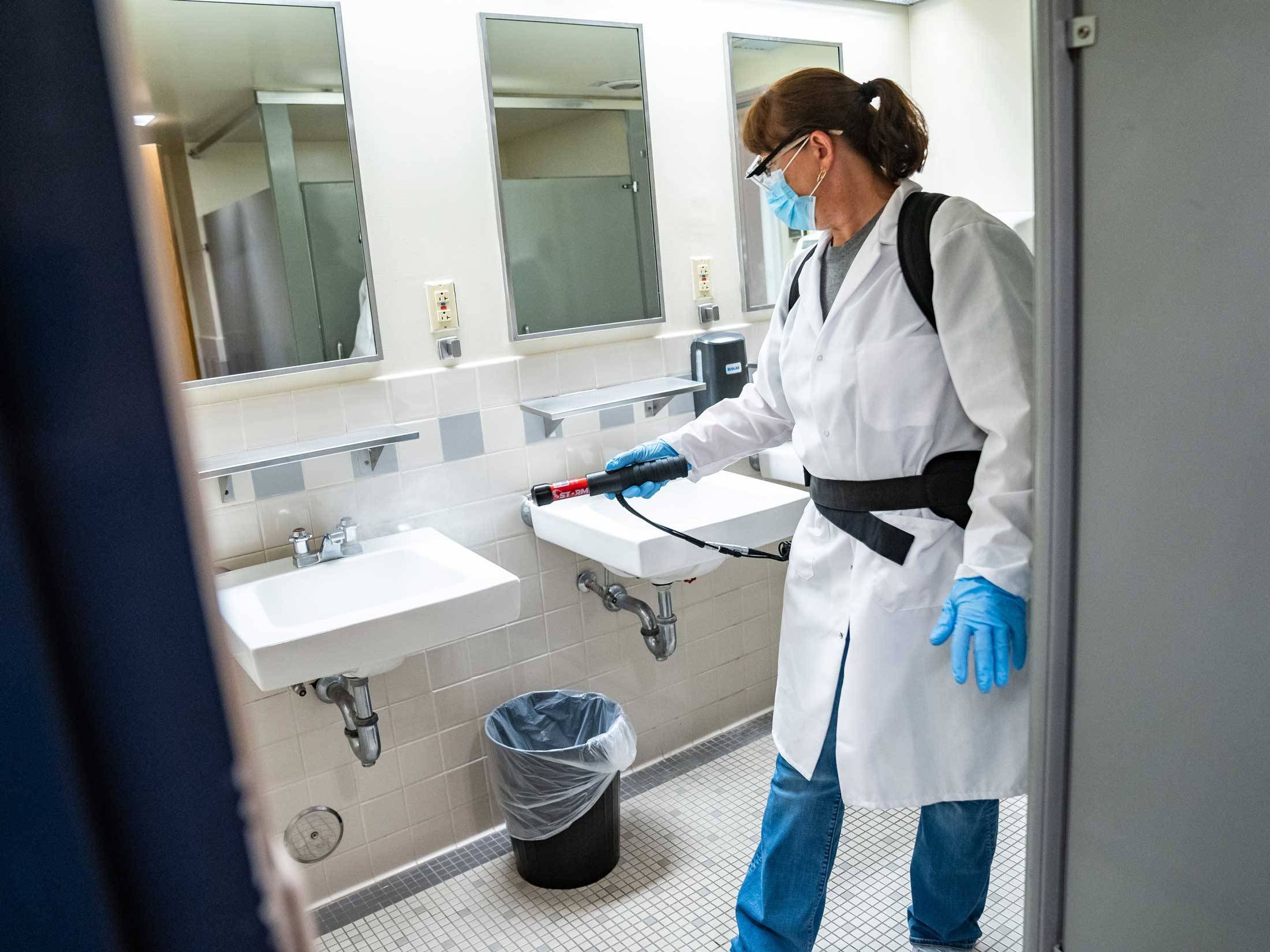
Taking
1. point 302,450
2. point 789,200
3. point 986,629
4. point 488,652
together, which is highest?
point 789,200

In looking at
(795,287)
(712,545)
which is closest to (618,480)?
(712,545)

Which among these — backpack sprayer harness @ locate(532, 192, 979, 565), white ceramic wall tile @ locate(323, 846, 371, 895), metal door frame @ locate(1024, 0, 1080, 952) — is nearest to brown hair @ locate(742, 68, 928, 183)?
backpack sprayer harness @ locate(532, 192, 979, 565)

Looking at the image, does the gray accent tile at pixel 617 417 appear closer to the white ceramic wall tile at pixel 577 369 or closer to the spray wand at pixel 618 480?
the white ceramic wall tile at pixel 577 369

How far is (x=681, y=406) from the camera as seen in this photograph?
2752 millimetres

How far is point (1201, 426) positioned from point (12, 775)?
102 cm

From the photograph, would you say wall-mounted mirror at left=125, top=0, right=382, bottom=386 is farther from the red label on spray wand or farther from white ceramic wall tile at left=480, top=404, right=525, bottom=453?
the red label on spray wand

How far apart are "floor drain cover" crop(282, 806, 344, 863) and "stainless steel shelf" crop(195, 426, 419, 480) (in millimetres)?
834

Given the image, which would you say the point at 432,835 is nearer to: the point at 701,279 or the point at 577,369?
the point at 577,369

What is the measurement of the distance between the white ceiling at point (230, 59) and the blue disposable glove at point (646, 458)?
0.95 meters

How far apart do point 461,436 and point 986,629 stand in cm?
139

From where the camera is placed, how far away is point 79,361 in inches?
10.7

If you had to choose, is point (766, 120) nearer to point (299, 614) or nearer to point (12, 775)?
point (299, 614)

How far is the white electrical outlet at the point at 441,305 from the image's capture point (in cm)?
228

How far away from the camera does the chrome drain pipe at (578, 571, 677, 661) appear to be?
8.38ft
